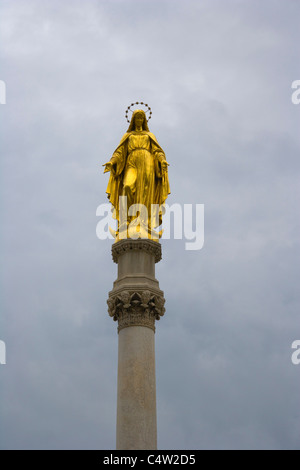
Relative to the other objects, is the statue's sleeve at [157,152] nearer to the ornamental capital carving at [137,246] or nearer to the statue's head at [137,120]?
the statue's head at [137,120]

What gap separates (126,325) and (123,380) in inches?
68.4

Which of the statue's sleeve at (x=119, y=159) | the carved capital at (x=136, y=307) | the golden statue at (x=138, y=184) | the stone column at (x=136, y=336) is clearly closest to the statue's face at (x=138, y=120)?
the golden statue at (x=138, y=184)

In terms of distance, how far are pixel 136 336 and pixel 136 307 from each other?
3.18ft

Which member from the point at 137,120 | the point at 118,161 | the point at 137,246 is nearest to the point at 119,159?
the point at 118,161

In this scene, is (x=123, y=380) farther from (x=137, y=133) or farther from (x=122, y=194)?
(x=137, y=133)

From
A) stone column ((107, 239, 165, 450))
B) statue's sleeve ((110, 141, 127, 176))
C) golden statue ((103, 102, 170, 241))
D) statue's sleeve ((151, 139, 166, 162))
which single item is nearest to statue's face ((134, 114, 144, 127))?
golden statue ((103, 102, 170, 241))

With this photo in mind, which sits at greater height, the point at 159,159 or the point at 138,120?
the point at 138,120

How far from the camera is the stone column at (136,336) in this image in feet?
70.1

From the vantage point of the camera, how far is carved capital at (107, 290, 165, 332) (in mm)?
22922

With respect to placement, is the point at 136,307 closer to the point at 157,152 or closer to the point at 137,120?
the point at 157,152

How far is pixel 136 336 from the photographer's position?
22578 millimetres

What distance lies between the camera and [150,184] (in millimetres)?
25891

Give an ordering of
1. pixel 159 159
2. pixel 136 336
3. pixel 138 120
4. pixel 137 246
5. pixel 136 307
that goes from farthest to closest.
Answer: pixel 138 120 → pixel 159 159 → pixel 137 246 → pixel 136 307 → pixel 136 336

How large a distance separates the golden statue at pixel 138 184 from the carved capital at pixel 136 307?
2320 millimetres
